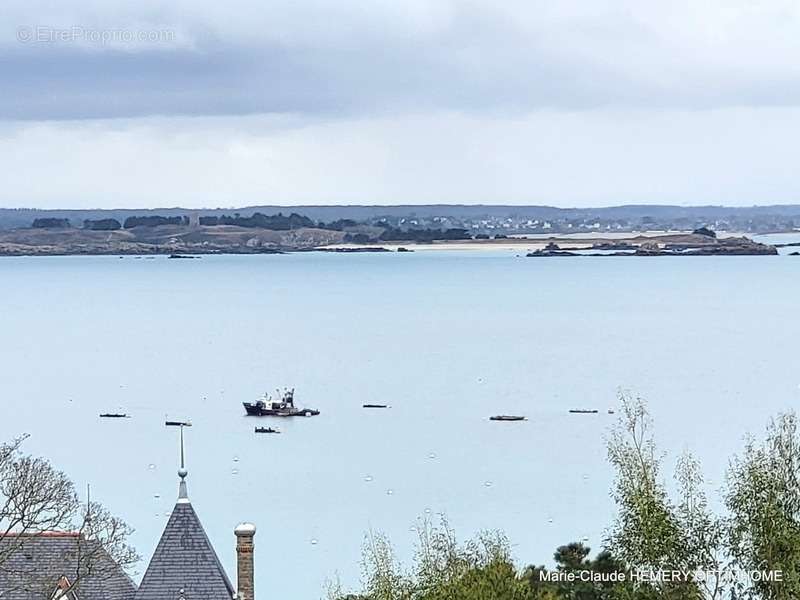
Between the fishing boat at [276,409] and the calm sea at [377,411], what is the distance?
5.22 ft

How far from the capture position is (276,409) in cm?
8369

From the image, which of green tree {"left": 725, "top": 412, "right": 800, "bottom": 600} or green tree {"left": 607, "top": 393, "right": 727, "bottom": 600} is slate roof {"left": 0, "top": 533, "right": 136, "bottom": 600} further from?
green tree {"left": 725, "top": 412, "right": 800, "bottom": 600}

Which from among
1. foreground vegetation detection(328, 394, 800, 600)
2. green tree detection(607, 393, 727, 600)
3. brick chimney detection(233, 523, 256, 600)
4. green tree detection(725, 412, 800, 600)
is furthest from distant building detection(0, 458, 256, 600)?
green tree detection(725, 412, 800, 600)

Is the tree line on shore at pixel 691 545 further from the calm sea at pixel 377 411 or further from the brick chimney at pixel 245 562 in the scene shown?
the calm sea at pixel 377 411

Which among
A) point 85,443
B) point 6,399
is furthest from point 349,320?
point 85,443

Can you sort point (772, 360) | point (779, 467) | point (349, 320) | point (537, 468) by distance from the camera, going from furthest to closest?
point (349, 320), point (772, 360), point (537, 468), point (779, 467)

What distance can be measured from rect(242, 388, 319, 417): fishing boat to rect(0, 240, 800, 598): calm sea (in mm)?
1591

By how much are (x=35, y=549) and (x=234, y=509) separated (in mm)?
33368

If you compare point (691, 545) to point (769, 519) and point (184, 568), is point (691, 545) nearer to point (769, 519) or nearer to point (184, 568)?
point (769, 519)

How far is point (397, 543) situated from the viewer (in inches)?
1960

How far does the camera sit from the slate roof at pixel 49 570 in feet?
74.2

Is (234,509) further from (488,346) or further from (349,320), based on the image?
(349,320)

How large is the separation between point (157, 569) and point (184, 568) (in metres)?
0.37

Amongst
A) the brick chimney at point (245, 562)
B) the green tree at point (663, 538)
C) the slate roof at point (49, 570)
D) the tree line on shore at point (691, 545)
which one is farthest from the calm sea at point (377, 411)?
the green tree at point (663, 538)
